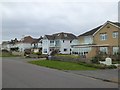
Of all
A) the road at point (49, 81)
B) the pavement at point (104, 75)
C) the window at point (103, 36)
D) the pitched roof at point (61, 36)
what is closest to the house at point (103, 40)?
the window at point (103, 36)

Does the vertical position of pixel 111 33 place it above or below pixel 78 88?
above

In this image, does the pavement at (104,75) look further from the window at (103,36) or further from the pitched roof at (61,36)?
the pitched roof at (61,36)

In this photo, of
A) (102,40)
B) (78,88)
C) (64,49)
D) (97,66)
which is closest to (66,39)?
(64,49)

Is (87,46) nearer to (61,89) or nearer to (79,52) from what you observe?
(79,52)

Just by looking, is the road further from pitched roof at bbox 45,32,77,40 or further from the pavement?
pitched roof at bbox 45,32,77,40

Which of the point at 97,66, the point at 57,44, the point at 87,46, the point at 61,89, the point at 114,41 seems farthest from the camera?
the point at 57,44

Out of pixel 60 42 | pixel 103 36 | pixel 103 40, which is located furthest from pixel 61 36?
pixel 103 40

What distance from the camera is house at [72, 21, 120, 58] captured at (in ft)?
174

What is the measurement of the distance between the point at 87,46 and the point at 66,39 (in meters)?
31.0

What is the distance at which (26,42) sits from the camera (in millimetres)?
131000

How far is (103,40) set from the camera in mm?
57875

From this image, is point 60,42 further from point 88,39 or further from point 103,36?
point 103,36

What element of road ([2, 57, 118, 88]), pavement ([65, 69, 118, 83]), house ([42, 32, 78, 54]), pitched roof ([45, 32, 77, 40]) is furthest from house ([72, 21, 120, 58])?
road ([2, 57, 118, 88])

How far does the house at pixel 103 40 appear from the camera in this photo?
174 ft
